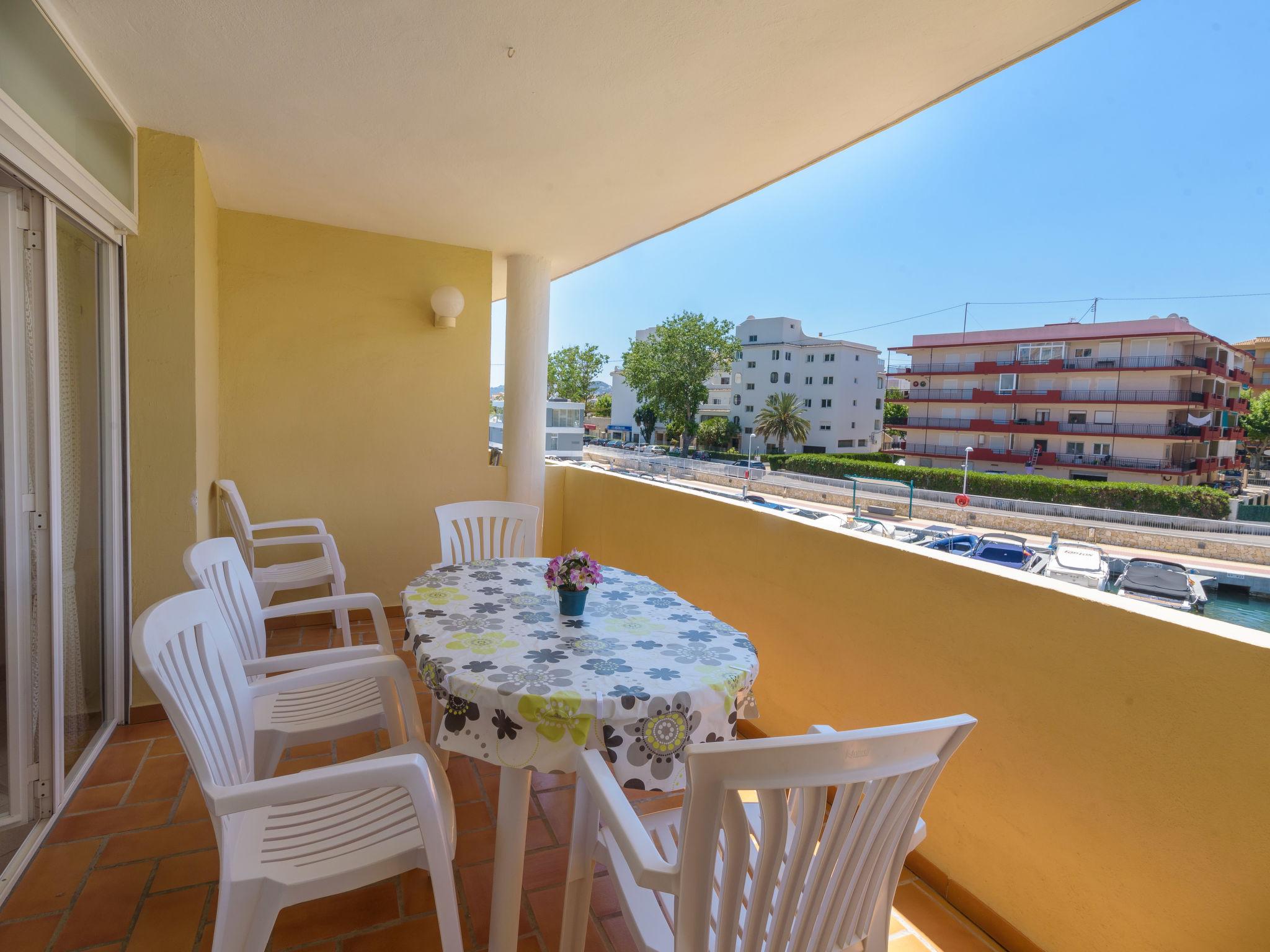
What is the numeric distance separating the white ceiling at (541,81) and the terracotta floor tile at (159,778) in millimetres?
2426

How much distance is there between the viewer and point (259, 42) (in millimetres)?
1945

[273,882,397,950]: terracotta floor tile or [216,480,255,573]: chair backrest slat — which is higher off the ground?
[216,480,255,573]: chair backrest slat

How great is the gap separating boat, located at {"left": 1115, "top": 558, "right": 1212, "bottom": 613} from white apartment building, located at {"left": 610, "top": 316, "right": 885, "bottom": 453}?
11.0m

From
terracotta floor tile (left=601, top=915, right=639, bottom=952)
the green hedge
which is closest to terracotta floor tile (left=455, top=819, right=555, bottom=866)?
terracotta floor tile (left=601, top=915, right=639, bottom=952)

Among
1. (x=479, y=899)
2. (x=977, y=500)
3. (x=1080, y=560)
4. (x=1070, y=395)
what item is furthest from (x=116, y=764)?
(x=977, y=500)

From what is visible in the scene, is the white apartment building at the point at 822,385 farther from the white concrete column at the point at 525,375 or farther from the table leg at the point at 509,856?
the table leg at the point at 509,856

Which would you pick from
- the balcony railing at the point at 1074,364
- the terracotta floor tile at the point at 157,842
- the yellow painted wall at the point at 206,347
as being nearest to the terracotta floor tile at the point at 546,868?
the terracotta floor tile at the point at 157,842

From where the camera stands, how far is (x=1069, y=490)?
6402 millimetres

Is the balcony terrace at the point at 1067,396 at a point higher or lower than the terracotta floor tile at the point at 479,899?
higher

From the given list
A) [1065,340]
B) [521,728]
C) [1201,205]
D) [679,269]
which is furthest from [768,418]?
[679,269]

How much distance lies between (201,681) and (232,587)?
65cm

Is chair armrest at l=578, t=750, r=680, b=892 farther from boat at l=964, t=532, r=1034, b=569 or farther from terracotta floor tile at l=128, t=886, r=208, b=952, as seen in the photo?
boat at l=964, t=532, r=1034, b=569

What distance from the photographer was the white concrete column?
441 centimetres

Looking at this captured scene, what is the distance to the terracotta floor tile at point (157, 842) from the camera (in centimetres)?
185
